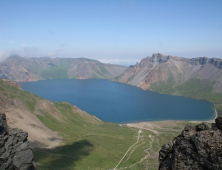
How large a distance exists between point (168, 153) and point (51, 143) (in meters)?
63.8

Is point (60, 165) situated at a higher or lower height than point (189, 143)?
lower

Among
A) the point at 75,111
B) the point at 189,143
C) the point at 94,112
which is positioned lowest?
the point at 94,112

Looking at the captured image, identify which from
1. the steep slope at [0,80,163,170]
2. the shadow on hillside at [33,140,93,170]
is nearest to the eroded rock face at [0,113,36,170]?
the shadow on hillside at [33,140,93,170]

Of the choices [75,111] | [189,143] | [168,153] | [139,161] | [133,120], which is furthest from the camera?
[133,120]

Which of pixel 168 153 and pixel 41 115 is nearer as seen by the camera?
pixel 168 153

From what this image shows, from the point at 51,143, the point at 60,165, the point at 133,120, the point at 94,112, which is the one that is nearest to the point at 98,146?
the point at 51,143

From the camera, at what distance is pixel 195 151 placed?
67.3ft

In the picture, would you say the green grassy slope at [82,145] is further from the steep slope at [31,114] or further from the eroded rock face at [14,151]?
the eroded rock face at [14,151]

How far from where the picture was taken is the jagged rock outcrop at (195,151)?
18.8m

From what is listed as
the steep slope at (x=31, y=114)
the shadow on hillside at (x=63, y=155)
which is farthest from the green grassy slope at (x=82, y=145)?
the steep slope at (x=31, y=114)

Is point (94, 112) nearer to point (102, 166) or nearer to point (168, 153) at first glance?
point (102, 166)

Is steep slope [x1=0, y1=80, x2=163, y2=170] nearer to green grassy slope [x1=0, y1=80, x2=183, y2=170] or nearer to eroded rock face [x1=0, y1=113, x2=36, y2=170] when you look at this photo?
green grassy slope [x1=0, y1=80, x2=183, y2=170]

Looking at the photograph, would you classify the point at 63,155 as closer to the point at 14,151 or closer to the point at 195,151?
the point at 14,151

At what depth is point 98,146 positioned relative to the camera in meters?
83.7
